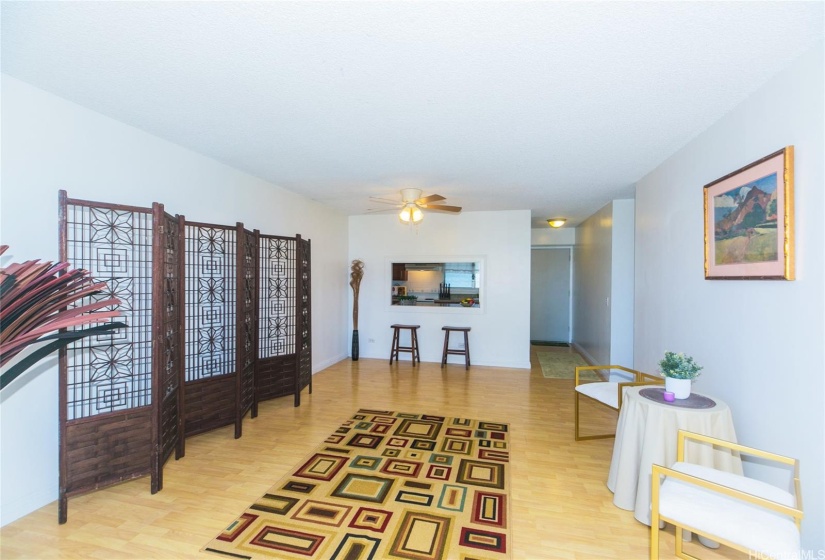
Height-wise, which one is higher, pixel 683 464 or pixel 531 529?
pixel 683 464

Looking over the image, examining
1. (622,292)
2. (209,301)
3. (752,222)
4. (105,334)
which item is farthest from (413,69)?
(622,292)

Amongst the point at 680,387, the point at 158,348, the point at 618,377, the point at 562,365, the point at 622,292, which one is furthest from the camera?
the point at 562,365

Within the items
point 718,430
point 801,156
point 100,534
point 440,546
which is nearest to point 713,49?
point 801,156

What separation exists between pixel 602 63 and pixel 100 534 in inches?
156

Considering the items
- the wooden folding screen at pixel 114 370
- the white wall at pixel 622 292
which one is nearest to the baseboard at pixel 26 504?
the wooden folding screen at pixel 114 370

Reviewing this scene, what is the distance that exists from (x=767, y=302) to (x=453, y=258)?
4.66m

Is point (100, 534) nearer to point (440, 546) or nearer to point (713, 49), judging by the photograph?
point (440, 546)

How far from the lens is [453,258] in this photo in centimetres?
659

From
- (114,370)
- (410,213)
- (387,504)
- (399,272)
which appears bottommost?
(387,504)

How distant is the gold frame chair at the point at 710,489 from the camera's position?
155 cm

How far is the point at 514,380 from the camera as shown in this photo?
219 inches

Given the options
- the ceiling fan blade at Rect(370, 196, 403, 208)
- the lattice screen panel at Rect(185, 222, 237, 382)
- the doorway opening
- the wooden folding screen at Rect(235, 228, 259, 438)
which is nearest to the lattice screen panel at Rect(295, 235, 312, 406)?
the wooden folding screen at Rect(235, 228, 259, 438)

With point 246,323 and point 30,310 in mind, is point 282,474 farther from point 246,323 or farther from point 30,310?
point 30,310

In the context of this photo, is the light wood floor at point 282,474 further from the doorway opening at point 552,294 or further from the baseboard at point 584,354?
the doorway opening at point 552,294
